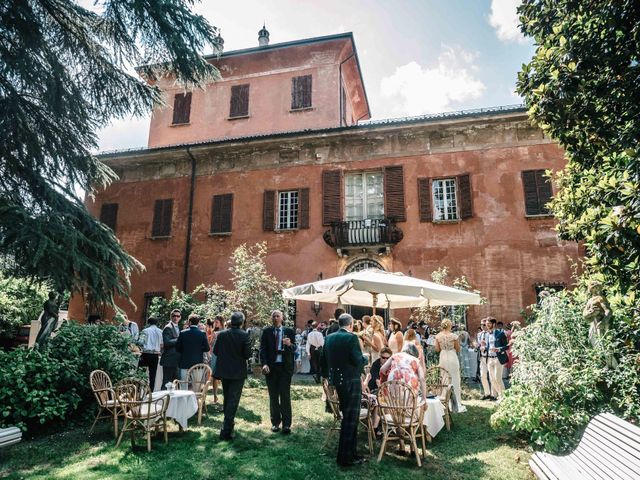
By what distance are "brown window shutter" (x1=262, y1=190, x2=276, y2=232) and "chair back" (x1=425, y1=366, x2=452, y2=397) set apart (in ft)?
28.7

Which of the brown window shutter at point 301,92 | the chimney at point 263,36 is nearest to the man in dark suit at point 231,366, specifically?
the brown window shutter at point 301,92

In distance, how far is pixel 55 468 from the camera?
501 cm

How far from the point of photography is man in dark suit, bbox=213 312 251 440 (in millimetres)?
5980

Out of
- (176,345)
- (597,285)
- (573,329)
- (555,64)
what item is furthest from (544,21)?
(176,345)

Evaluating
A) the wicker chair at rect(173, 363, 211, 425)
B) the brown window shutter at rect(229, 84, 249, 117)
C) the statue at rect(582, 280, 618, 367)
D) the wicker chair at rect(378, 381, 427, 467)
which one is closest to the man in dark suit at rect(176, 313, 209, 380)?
the wicker chair at rect(173, 363, 211, 425)

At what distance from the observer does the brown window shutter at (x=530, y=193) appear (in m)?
13.5

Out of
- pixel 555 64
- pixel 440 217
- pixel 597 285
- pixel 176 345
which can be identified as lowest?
pixel 176 345

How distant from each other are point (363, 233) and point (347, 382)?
9795 mm

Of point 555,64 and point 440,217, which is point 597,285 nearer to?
point 555,64

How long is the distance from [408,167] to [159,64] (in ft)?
29.0

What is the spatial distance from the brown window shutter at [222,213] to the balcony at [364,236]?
3.98m

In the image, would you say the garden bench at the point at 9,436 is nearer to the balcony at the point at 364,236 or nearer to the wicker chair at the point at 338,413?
the wicker chair at the point at 338,413

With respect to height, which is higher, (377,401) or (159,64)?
(159,64)

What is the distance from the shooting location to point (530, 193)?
13.6 meters
